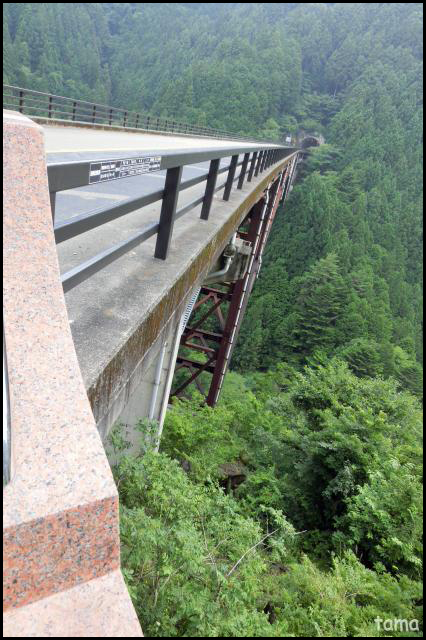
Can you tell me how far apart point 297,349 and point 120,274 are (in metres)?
39.4

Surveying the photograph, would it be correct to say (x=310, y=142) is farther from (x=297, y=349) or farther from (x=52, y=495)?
(x=52, y=495)

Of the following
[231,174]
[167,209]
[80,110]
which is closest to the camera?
[167,209]

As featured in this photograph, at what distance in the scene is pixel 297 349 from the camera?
41.8 m

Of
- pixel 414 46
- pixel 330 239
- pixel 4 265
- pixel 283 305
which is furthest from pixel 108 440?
pixel 414 46

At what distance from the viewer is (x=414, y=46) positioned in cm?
12800

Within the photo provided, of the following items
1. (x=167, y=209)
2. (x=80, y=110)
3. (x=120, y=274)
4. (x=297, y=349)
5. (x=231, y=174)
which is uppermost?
(x=80, y=110)

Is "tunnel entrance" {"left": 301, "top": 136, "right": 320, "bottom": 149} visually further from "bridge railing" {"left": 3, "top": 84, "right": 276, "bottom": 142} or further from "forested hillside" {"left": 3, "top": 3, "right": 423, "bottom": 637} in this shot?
"bridge railing" {"left": 3, "top": 84, "right": 276, "bottom": 142}

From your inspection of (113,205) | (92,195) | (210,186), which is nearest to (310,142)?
(92,195)

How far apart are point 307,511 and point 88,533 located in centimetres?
709

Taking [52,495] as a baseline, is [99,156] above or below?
above

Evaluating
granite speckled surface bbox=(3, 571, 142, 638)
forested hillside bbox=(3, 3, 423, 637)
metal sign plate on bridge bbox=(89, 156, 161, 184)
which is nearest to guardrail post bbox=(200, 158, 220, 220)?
metal sign plate on bridge bbox=(89, 156, 161, 184)

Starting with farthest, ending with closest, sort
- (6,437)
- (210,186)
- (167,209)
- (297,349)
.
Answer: (297,349) < (210,186) < (167,209) < (6,437)

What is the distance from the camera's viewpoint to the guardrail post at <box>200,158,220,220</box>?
4918 millimetres

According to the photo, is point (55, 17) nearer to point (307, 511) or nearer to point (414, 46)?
point (414, 46)
